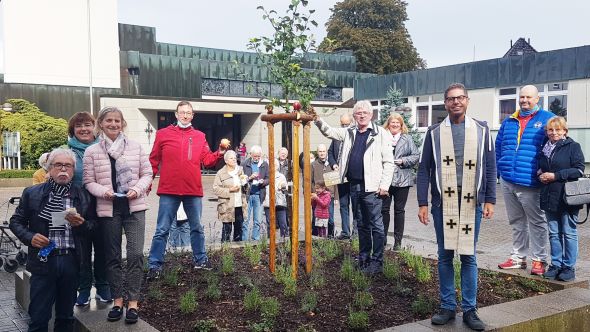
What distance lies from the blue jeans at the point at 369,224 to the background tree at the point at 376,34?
48.9 meters

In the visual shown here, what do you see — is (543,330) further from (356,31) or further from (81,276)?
(356,31)

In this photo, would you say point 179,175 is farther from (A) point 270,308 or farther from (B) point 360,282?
(B) point 360,282

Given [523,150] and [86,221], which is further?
[523,150]

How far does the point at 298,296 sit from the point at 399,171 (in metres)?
3.03

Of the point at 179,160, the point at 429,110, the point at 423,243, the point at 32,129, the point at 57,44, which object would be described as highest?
the point at 57,44

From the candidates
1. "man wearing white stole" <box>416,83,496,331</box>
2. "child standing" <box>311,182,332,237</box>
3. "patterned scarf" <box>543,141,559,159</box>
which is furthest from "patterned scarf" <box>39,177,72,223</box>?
"child standing" <box>311,182,332,237</box>

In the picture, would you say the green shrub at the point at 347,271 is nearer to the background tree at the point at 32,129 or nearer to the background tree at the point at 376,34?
the background tree at the point at 32,129

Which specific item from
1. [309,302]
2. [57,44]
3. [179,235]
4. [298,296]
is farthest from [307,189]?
[57,44]

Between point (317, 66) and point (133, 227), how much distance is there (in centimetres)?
263

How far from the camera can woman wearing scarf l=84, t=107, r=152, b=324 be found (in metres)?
4.77

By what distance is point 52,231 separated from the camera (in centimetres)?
452

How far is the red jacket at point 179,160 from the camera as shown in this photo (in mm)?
6238

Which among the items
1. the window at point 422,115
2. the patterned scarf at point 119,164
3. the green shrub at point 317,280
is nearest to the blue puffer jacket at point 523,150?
the green shrub at point 317,280

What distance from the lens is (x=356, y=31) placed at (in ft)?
181
